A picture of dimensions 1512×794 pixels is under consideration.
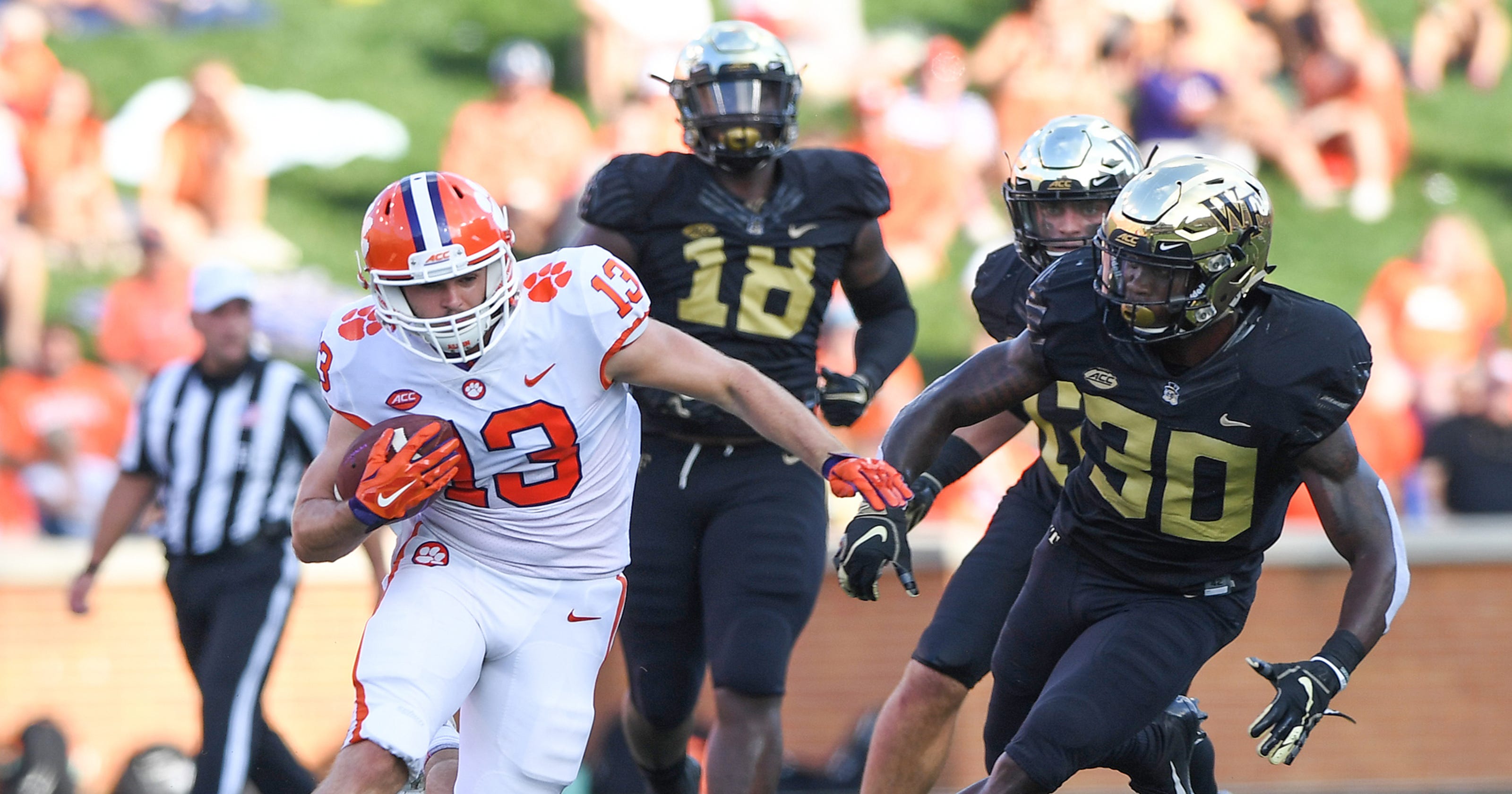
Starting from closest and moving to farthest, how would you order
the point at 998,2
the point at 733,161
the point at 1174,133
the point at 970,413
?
the point at 970,413
the point at 733,161
the point at 1174,133
the point at 998,2

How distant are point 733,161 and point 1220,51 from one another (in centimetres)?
672

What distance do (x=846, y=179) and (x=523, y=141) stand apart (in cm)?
546

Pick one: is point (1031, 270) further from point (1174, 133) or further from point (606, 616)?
point (1174, 133)

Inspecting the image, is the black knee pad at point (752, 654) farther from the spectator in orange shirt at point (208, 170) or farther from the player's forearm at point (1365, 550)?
the spectator in orange shirt at point (208, 170)

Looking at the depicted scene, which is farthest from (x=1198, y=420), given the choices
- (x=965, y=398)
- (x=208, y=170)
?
(x=208, y=170)

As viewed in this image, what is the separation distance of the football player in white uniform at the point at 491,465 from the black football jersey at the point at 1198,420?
1.74 feet

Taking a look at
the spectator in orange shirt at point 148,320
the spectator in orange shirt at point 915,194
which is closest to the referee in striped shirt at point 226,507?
the spectator in orange shirt at point 148,320

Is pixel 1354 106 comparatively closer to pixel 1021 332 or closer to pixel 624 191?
pixel 1021 332

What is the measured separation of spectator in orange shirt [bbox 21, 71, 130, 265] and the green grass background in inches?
20.8

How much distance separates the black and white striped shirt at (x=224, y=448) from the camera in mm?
5906

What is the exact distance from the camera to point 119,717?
7918 mm

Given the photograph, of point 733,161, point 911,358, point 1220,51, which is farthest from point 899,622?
point 1220,51

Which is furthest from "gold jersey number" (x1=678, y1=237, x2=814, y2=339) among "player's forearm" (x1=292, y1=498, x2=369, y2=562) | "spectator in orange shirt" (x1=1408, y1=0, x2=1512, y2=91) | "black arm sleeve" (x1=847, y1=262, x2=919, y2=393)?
"spectator in orange shirt" (x1=1408, y1=0, x2=1512, y2=91)

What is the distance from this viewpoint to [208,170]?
1027 cm
